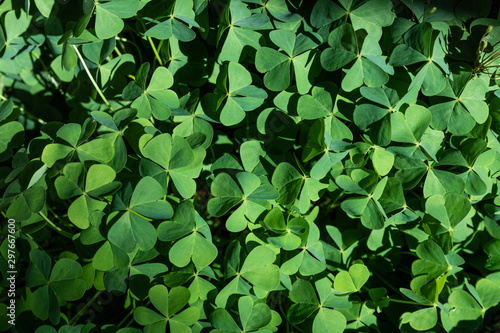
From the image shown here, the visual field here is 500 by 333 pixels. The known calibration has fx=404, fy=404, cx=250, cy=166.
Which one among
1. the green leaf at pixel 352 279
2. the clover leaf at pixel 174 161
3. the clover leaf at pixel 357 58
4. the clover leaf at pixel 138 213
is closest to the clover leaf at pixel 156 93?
the clover leaf at pixel 174 161

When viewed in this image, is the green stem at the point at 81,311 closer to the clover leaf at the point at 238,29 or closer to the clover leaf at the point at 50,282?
the clover leaf at the point at 50,282

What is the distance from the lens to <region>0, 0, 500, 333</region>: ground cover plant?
3.94ft

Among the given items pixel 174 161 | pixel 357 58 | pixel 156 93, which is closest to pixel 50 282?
pixel 174 161

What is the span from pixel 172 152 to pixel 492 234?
1.06 m

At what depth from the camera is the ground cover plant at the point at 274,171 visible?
1.20 meters

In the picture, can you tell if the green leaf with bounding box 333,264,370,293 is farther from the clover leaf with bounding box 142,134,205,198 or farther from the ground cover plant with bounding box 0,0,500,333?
the clover leaf with bounding box 142,134,205,198

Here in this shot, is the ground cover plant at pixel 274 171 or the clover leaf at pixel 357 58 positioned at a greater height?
the clover leaf at pixel 357 58

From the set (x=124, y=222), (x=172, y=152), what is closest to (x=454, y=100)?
(x=172, y=152)

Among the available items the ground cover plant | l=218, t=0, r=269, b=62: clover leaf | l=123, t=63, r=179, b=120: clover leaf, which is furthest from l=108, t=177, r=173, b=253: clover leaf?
A: l=218, t=0, r=269, b=62: clover leaf

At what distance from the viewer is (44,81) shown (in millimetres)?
1687

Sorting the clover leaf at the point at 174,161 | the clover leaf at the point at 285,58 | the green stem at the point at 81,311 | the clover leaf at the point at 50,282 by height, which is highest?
the clover leaf at the point at 285,58

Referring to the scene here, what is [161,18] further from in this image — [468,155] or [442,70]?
[468,155]

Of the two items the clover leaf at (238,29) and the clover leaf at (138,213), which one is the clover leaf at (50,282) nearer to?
the clover leaf at (138,213)

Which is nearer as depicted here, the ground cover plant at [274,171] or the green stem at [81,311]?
the ground cover plant at [274,171]
